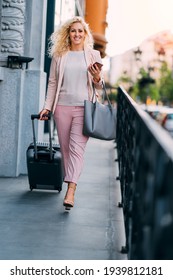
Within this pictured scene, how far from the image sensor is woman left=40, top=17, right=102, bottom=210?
7348mm

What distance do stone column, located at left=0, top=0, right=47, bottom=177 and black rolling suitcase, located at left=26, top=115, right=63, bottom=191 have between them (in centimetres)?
155

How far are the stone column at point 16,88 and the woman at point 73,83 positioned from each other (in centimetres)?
246

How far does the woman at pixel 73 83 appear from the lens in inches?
289

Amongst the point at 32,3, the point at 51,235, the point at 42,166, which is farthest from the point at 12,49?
the point at 51,235

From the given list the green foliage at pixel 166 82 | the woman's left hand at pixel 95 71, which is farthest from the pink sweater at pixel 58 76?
the green foliage at pixel 166 82

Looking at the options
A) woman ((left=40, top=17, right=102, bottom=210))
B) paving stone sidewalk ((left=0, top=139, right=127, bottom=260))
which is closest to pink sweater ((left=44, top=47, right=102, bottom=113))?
woman ((left=40, top=17, right=102, bottom=210))

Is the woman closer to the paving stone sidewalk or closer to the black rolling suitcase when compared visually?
the paving stone sidewalk

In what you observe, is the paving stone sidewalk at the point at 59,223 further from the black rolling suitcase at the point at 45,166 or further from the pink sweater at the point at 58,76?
the pink sweater at the point at 58,76

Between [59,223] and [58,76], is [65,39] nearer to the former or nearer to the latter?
[58,76]

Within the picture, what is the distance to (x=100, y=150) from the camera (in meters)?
17.7

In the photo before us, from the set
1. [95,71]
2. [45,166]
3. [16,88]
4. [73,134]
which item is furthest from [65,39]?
[16,88]

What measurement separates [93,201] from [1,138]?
84.3 inches

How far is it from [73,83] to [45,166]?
1.25 m

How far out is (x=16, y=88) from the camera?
10.0 m
